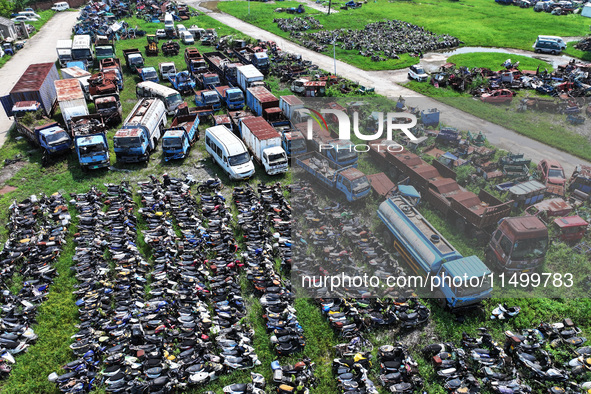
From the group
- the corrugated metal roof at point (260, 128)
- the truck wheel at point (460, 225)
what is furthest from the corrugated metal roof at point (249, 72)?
the truck wheel at point (460, 225)

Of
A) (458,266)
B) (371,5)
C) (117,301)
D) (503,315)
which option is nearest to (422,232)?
(458,266)

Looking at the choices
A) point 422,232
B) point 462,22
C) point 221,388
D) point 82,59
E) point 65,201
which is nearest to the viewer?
point 221,388

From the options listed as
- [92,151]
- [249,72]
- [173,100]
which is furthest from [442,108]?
[92,151]

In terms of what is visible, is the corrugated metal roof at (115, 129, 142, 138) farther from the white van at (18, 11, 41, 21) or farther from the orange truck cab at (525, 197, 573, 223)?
the white van at (18, 11, 41, 21)

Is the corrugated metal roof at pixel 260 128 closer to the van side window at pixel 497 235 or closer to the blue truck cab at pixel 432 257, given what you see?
the blue truck cab at pixel 432 257

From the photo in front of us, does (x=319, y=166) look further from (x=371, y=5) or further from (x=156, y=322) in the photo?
(x=371, y=5)
